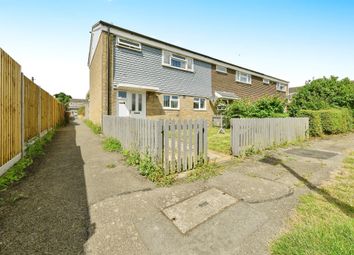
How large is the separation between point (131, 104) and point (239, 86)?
13162 millimetres

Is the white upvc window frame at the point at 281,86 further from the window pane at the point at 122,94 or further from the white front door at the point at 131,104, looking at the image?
the window pane at the point at 122,94

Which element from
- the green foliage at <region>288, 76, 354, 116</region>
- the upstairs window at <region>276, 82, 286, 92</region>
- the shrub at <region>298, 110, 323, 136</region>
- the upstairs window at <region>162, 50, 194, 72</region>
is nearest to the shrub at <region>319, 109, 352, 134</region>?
the shrub at <region>298, 110, 323, 136</region>

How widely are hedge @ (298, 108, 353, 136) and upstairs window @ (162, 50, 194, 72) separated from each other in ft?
29.8

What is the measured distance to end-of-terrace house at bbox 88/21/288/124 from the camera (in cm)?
1184

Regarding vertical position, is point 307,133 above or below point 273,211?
above

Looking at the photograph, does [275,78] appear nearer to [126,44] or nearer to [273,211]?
[126,44]

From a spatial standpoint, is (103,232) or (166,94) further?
(166,94)

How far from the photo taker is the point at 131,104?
504 inches

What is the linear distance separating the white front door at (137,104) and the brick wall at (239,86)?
7.95m

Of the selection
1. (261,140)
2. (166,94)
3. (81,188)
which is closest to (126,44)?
(166,94)

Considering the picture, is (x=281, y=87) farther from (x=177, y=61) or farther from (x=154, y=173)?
(x=154, y=173)

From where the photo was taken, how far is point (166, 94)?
1462cm

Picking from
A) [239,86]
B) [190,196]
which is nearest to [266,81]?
[239,86]

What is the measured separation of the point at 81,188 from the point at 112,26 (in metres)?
10.9
